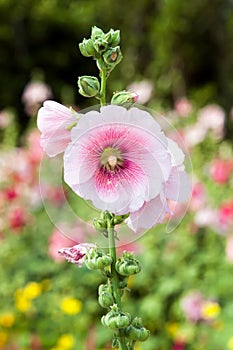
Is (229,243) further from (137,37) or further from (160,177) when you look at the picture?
(137,37)

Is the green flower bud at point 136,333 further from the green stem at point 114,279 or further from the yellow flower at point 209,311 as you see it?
the yellow flower at point 209,311

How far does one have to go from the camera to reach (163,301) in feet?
8.98

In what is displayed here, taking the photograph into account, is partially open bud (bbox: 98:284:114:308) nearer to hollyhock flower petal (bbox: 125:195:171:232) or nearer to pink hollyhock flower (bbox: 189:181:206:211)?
hollyhock flower petal (bbox: 125:195:171:232)

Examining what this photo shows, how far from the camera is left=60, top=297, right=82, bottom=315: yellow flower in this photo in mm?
2529

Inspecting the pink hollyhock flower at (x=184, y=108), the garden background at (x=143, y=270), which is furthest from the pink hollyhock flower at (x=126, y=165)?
the pink hollyhock flower at (x=184, y=108)

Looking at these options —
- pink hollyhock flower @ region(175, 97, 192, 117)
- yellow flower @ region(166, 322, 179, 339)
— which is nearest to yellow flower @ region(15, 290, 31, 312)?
yellow flower @ region(166, 322, 179, 339)

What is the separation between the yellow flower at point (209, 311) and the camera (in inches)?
88.9

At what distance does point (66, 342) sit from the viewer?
2.39 m

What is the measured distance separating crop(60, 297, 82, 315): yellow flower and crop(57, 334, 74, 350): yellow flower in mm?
106

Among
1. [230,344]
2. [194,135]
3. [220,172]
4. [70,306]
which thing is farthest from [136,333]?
[194,135]

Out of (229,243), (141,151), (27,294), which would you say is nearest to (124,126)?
(141,151)

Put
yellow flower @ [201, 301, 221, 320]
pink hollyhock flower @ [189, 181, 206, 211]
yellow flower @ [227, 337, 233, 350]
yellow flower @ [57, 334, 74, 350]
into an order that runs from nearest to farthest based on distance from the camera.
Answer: yellow flower @ [227, 337, 233, 350] → yellow flower @ [201, 301, 221, 320] → yellow flower @ [57, 334, 74, 350] → pink hollyhock flower @ [189, 181, 206, 211]

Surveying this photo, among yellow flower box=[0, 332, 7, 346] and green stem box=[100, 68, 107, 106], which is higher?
yellow flower box=[0, 332, 7, 346]

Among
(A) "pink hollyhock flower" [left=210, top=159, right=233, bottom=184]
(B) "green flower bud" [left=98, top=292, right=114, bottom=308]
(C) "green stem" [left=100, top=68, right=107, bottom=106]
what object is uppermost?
(A) "pink hollyhock flower" [left=210, top=159, right=233, bottom=184]
